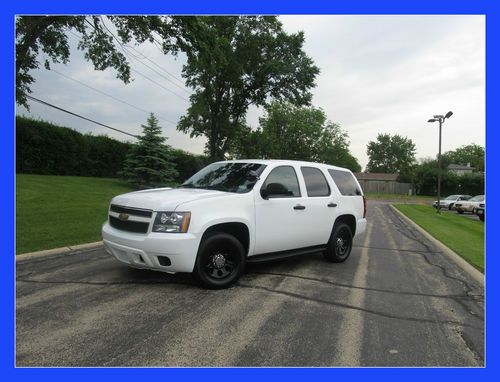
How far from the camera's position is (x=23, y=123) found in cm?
2028

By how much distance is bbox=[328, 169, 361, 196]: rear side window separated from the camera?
764cm

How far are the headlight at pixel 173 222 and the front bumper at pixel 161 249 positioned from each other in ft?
0.21

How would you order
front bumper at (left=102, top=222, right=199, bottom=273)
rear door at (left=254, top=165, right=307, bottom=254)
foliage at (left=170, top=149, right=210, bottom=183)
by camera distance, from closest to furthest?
1. front bumper at (left=102, top=222, right=199, bottom=273)
2. rear door at (left=254, top=165, right=307, bottom=254)
3. foliage at (left=170, top=149, right=210, bottom=183)

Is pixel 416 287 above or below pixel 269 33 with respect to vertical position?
below

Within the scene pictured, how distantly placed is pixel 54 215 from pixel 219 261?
284 inches

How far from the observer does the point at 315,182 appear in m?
7.03

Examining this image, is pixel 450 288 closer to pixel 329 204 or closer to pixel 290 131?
pixel 329 204

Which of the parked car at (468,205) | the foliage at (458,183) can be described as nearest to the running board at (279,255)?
the parked car at (468,205)

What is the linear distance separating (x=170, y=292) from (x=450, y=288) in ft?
13.9

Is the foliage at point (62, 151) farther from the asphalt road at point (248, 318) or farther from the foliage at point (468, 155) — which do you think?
the foliage at point (468, 155)

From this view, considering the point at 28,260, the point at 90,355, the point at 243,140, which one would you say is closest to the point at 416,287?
the point at 90,355

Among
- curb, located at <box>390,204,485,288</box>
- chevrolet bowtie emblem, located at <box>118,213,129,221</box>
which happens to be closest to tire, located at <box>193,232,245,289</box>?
chevrolet bowtie emblem, located at <box>118,213,129,221</box>

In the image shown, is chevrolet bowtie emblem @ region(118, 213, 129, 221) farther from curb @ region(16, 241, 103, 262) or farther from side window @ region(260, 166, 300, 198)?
curb @ region(16, 241, 103, 262)

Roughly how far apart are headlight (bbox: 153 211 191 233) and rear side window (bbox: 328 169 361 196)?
11.8 ft
